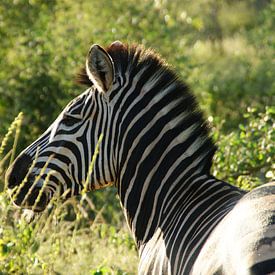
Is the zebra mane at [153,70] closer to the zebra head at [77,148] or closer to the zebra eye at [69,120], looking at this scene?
the zebra head at [77,148]

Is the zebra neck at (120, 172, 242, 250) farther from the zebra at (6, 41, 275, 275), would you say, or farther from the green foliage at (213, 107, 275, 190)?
the green foliage at (213, 107, 275, 190)

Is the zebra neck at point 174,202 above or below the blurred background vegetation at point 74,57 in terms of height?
below

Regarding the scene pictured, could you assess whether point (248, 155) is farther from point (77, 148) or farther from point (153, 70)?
point (77, 148)

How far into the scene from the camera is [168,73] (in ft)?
17.8

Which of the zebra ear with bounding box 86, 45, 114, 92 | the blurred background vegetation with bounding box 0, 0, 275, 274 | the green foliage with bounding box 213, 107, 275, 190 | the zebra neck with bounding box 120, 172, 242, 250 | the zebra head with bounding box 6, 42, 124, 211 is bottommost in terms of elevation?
the zebra neck with bounding box 120, 172, 242, 250

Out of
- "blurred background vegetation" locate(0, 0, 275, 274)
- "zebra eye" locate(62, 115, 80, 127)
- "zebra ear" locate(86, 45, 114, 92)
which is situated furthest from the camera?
"blurred background vegetation" locate(0, 0, 275, 274)

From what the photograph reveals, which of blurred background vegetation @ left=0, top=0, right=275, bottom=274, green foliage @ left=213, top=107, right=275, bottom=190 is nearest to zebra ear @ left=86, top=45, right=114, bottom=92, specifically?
green foliage @ left=213, top=107, right=275, bottom=190

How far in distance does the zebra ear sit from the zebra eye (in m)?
0.26

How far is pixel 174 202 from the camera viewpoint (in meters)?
5.21

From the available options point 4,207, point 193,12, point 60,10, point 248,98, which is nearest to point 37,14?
point 60,10

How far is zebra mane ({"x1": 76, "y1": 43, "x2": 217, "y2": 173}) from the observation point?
524 centimetres

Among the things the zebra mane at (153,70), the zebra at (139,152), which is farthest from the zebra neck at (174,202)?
the zebra mane at (153,70)

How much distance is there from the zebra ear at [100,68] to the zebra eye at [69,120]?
256mm

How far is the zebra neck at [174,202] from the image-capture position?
488 centimetres
